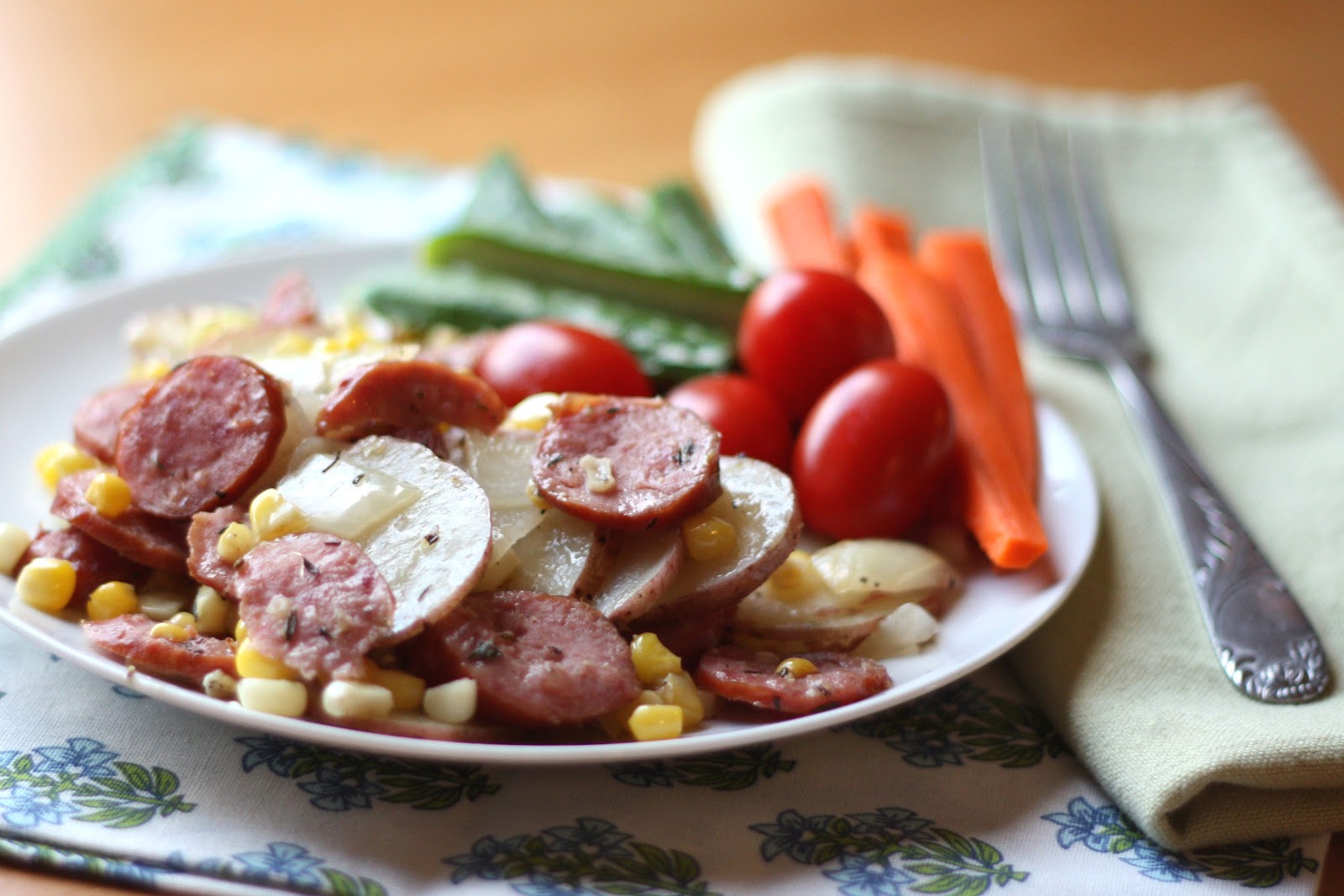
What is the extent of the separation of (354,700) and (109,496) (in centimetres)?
79

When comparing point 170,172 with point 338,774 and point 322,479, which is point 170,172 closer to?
point 322,479

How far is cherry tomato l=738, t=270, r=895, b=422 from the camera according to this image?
11.5 feet

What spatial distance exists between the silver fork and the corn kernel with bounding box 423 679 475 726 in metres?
1.60

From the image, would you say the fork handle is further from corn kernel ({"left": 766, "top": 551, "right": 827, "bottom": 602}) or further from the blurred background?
the blurred background

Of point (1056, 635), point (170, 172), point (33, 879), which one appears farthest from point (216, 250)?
point (1056, 635)

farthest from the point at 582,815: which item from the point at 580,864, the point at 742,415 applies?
the point at 742,415

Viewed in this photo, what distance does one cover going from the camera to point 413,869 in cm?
217

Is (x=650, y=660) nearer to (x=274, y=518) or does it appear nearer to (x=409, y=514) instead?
(x=409, y=514)

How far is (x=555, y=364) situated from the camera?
3.35 meters

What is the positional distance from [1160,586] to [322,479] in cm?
194

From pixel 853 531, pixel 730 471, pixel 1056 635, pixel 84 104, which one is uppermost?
pixel 84 104

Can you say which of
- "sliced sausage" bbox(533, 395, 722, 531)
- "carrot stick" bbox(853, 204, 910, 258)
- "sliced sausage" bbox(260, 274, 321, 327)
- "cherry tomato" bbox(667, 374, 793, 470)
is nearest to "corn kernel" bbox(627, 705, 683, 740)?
"sliced sausage" bbox(533, 395, 722, 531)

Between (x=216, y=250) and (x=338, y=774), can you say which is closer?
(x=338, y=774)

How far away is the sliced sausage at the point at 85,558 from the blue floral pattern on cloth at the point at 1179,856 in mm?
1933
